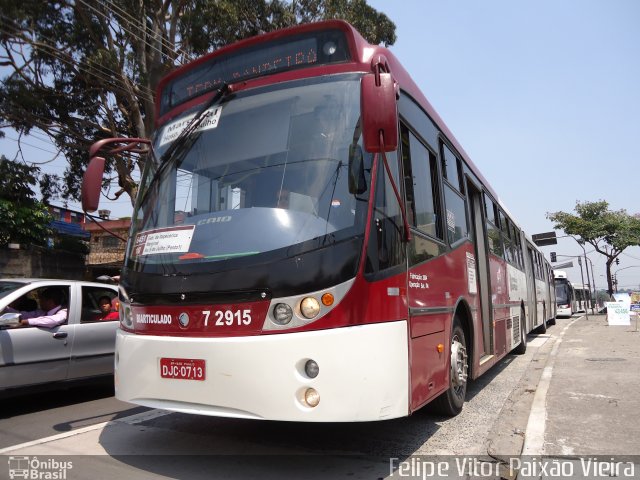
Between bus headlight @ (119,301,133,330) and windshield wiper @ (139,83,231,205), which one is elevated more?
windshield wiper @ (139,83,231,205)

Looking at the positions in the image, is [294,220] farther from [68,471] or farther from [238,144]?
[68,471]

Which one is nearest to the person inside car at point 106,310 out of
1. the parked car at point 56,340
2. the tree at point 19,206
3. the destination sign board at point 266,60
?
the parked car at point 56,340

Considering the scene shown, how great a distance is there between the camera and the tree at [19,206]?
1720 centimetres

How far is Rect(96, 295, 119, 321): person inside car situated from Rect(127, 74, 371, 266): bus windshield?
2933mm

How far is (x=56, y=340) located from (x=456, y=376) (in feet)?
15.1

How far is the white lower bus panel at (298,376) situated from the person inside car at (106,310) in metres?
3.71

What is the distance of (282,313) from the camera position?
10.9 ft

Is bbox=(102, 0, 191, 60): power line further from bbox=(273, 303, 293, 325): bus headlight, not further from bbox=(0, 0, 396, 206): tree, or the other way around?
bbox=(273, 303, 293, 325): bus headlight

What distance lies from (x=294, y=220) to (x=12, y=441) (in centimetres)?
351

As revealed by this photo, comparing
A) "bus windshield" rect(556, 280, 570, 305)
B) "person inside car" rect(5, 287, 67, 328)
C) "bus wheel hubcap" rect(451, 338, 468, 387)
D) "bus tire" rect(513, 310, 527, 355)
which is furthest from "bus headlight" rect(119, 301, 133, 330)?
"bus windshield" rect(556, 280, 570, 305)

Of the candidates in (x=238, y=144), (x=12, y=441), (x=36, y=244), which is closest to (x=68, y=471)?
(x=12, y=441)

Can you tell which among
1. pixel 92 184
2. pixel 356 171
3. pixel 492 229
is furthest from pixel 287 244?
pixel 492 229

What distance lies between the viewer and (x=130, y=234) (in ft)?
14.5

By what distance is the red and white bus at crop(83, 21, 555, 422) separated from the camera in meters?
3.27
